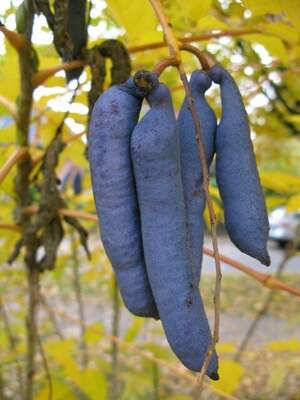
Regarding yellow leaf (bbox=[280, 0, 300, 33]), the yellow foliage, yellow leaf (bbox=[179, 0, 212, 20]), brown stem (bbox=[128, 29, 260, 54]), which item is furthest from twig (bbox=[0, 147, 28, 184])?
the yellow foliage

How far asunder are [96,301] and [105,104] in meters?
6.39

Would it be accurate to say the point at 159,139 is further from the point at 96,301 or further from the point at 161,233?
the point at 96,301

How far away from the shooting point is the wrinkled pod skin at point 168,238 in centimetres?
57

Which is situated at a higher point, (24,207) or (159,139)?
(159,139)

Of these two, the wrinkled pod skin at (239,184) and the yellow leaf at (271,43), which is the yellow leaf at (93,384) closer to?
the yellow leaf at (271,43)

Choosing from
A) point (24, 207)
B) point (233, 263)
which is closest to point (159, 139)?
point (233, 263)

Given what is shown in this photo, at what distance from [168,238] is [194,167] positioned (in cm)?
9

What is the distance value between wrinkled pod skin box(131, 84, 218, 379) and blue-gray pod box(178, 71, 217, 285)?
0.03 m

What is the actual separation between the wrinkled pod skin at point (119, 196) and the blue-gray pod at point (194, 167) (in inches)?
2.0

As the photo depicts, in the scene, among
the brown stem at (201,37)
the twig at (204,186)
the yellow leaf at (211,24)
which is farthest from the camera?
the yellow leaf at (211,24)

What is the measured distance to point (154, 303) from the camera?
24.1 inches

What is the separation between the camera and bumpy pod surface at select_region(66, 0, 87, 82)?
0.91m

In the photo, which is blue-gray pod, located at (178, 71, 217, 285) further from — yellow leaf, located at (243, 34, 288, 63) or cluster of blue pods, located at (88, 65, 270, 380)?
yellow leaf, located at (243, 34, 288, 63)

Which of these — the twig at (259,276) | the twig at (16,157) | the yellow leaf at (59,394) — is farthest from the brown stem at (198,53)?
the yellow leaf at (59,394)
